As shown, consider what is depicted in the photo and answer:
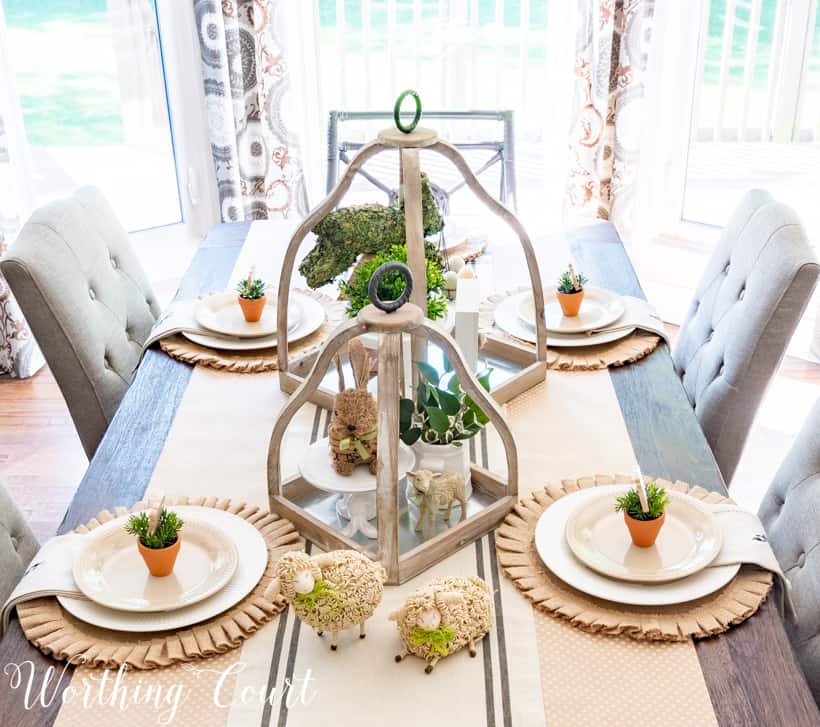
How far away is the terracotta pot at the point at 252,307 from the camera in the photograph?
6.29ft

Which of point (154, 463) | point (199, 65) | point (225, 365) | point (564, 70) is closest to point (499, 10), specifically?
point (564, 70)

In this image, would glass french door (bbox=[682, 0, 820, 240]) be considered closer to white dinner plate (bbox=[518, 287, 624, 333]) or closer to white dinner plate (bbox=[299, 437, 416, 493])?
white dinner plate (bbox=[518, 287, 624, 333])

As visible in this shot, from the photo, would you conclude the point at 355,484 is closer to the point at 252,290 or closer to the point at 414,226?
the point at 414,226

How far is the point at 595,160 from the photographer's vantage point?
3387mm

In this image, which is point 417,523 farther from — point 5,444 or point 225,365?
point 5,444

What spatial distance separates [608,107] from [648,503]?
2327 millimetres

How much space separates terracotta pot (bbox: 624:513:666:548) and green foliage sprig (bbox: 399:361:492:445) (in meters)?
0.25

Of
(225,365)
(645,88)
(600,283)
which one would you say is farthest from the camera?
(645,88)

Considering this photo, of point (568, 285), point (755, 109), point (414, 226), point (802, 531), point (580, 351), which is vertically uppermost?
point (414, 226)

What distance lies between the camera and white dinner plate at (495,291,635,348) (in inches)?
73.4

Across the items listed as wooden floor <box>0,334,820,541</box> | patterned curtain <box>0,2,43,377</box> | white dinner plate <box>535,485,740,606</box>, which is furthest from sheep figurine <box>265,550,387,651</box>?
patterned curtain <box>0,2,43,377</box>

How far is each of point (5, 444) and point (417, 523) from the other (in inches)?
83.0

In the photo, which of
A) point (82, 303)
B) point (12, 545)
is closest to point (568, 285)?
point (82, 303)

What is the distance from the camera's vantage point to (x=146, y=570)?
1263 mm
